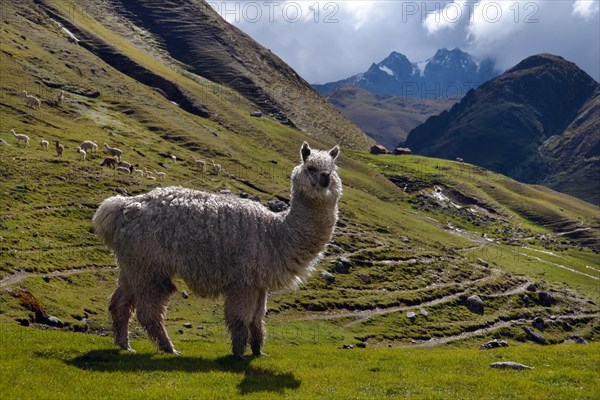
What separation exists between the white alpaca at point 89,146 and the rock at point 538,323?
218 ft

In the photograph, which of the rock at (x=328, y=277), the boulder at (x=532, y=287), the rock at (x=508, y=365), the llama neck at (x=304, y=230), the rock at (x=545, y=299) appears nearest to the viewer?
the llama neck at (x=304, y=230)

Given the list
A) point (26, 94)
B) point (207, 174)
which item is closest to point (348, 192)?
point (207, 174)

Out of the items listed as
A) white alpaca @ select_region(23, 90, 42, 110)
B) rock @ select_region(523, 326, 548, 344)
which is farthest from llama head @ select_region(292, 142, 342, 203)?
white alpaca @ select_region(23, 90, 42, 110)

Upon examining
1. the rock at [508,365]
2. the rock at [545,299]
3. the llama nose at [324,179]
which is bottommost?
the rock at [545,299]

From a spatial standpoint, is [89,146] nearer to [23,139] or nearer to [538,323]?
→ [23,139]

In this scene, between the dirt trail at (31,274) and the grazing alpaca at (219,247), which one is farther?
the dirt trail at (31,274)

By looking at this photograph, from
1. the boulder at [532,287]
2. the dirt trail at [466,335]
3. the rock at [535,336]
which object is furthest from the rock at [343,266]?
the boulder at [532,287]

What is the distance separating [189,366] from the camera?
52.8 ft

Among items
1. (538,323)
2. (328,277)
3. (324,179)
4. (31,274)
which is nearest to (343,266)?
(328,277)

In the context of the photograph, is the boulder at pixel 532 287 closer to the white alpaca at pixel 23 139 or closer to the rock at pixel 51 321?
the white alpaca at pixel 23 139

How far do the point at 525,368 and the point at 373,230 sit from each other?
89.0 metres

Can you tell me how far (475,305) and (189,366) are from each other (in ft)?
224

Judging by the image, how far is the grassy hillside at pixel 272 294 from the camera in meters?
16.1

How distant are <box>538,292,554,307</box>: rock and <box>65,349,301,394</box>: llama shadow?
83583 mm
